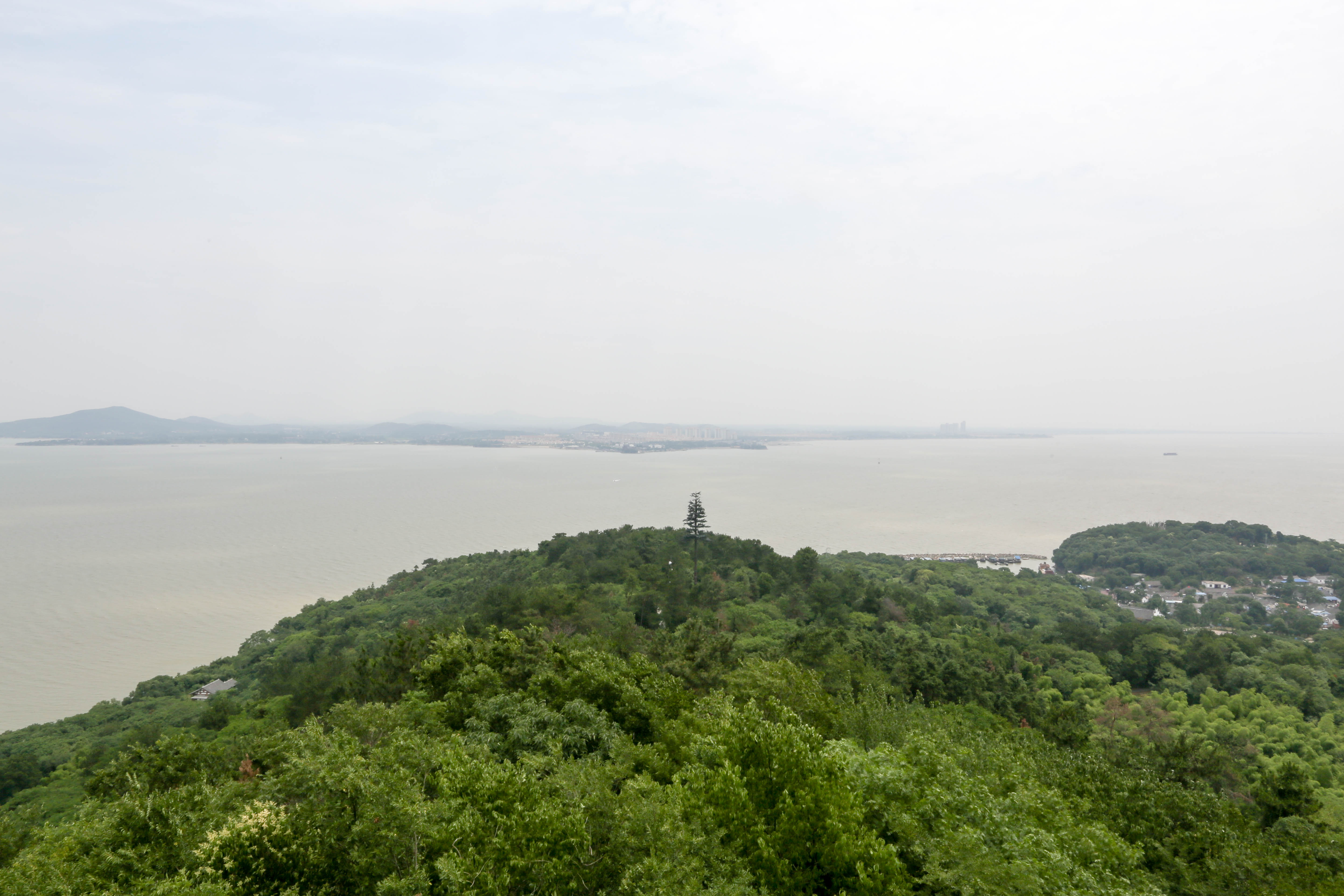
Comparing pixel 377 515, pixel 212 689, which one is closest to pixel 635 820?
pixel 212 689

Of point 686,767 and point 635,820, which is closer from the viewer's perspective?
point 635,820

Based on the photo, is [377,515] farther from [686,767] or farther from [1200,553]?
[1200,553]

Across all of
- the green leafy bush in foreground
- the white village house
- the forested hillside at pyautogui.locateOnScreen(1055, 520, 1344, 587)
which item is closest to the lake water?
the white village house

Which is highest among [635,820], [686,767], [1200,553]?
[635,820]

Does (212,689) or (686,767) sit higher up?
(686,767)

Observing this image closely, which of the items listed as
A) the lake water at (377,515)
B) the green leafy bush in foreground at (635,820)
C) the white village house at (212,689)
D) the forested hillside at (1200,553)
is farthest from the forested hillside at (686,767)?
the forested hillside at (1200,553)

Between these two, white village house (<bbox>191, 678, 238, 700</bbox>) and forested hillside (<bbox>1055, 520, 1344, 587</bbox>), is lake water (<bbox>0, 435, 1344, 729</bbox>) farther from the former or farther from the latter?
forested hillside (<bbox>1055, 520, 1344, 587</bbox>)

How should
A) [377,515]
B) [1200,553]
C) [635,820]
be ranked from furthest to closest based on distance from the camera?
[377,515], [1200,553], [635,820]
